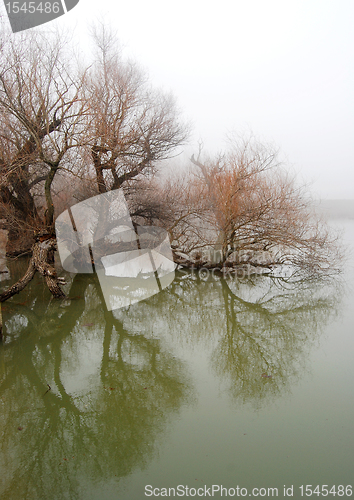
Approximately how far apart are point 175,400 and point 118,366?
3.48 feet

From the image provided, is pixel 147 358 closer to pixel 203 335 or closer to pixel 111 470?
pixel 203 335

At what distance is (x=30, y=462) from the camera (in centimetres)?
271

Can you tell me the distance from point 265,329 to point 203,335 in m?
1.04

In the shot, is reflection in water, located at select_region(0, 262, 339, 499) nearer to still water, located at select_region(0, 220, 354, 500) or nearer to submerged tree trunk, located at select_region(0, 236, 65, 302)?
still water, located at select_region(0, 220, 354, 500)

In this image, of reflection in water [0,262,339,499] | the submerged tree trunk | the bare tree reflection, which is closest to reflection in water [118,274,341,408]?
reflection in water [0,262,339,499]

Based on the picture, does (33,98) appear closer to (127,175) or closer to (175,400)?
(127,175)

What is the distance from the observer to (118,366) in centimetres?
435

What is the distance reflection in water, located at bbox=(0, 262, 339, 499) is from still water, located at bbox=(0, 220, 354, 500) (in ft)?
Answer: 0.06

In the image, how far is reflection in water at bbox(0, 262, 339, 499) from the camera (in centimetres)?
277

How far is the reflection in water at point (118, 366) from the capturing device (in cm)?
277

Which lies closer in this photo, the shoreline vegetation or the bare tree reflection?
the bare tree reflection

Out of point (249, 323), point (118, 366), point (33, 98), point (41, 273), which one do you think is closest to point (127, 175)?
point (33, 98)

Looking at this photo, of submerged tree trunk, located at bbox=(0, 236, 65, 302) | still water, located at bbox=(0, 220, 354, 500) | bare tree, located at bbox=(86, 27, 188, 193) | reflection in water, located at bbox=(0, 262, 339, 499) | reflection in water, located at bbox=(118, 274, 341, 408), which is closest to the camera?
still water, located at bbox=(0, 220, 354, 500)

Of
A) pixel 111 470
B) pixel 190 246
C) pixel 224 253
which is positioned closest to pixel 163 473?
pixel 111 470
